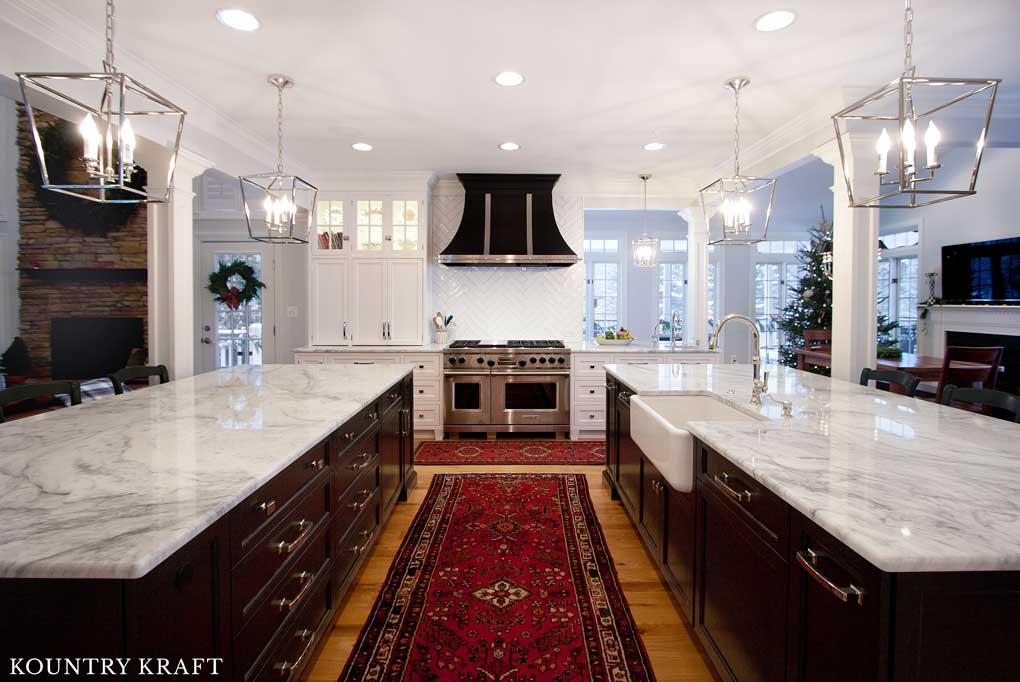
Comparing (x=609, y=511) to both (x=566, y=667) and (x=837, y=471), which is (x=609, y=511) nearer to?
(x=566, y=667)

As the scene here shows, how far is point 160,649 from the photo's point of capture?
3.23 feet

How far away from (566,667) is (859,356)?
2.80 meters

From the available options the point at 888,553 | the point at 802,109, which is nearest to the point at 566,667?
the point at 888,553

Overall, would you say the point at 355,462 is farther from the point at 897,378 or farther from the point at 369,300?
the point at 369,300

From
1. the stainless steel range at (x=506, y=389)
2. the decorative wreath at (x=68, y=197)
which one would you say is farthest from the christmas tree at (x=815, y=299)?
the decorative wreath at (x=68, y=197)

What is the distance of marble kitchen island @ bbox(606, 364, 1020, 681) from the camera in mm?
911

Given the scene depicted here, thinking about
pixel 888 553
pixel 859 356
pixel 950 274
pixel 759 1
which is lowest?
pixel 888 553

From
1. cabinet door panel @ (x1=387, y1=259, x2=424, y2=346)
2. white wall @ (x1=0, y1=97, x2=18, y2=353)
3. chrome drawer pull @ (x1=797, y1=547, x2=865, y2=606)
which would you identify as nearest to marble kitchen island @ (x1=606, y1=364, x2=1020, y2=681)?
chrome drawer pull @ (x1=797, y1=547, x2=865, y2=606)

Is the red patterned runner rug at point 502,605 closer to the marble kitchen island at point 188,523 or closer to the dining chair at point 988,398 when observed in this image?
the marble kitchen island at point 188,523

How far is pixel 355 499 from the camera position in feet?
7.43

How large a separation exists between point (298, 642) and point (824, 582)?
1.50 m

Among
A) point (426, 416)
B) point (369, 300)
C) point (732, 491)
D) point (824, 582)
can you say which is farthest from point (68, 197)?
point (824, 582)

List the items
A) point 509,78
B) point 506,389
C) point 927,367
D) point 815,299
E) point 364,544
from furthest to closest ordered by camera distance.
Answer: point 815,299 < point 506,389 < point 927,367 < point 509,78 < point 364,544

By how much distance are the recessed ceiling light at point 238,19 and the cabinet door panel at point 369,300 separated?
2848 millimetres
